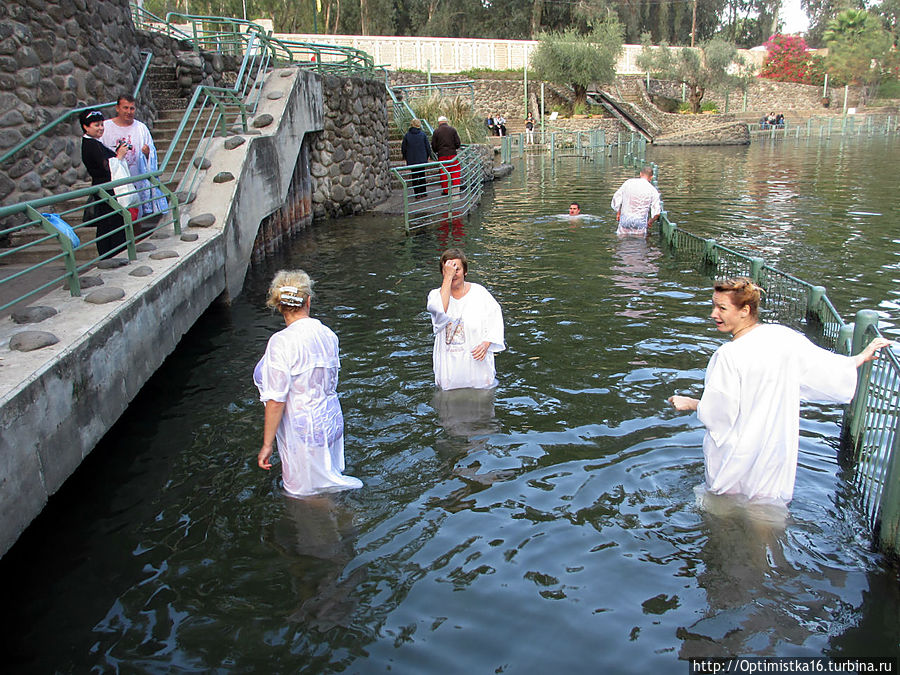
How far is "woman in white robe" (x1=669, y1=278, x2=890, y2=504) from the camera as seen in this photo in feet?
14.0

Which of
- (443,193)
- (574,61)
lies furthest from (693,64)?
(443,193)

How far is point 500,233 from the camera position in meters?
16.1

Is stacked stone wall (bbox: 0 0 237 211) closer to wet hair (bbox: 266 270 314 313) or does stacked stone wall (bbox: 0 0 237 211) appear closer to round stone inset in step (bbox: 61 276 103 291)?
round stone inset in step (bbox: 61 276 103 291)

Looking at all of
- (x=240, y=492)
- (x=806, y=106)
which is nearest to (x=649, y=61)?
(x=806, y=106)

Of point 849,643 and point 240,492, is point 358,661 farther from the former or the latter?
point 849,643

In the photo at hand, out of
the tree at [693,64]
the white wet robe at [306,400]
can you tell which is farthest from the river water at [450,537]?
the tree at [693,64]

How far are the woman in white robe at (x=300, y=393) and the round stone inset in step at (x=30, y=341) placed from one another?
1777mm

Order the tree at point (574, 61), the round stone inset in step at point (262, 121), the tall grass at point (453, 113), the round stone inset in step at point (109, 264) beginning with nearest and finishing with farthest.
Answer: the round stone inset in step at point (109, 264) < the round stone inset in step at point (262, 121) < the tall grass at point (453, 113) < the tree at point (574, 61)

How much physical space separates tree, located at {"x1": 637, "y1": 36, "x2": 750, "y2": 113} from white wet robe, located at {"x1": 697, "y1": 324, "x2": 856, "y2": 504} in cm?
5932

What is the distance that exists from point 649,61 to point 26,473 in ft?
203

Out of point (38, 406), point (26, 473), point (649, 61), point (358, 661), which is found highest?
point (649, 61)

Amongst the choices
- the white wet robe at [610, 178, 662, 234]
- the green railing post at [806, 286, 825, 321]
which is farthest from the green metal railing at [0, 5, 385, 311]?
the green railing post at [806, 286, 825, 321]

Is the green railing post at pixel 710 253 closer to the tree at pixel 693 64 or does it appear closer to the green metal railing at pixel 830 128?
the green metal railing at pixel 830 128

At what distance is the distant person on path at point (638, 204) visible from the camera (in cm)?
1438
